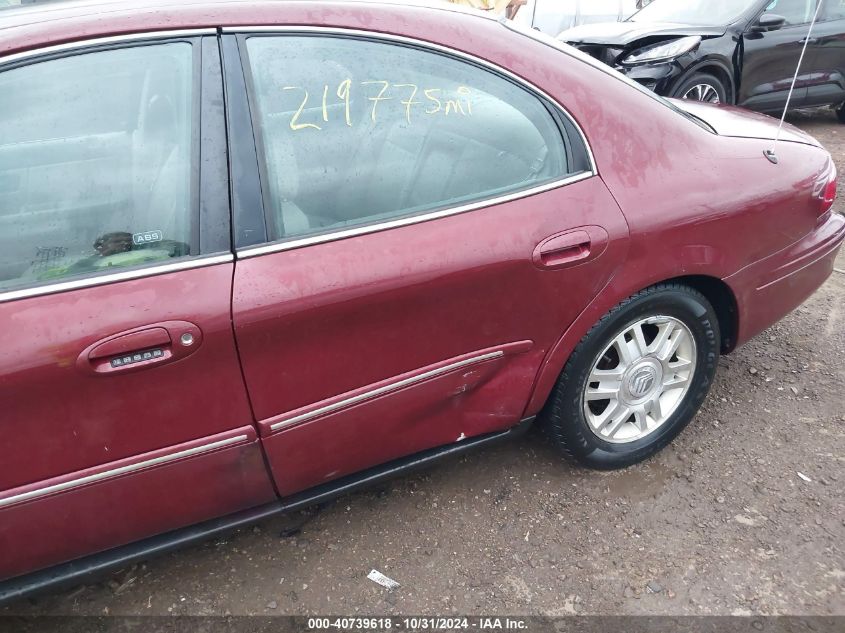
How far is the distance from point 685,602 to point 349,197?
155cm

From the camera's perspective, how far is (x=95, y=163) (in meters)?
1.55

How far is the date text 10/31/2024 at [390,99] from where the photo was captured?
168 cm

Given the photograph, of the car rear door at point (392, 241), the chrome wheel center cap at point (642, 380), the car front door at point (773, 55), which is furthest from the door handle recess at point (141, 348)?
the car front door at point (773, 55)

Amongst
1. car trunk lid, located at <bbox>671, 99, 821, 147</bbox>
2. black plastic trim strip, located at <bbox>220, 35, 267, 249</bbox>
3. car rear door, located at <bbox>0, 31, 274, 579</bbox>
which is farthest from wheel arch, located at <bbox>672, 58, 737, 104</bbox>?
car rear door, located at <bbox>0, 31, 274, 579</bbox>

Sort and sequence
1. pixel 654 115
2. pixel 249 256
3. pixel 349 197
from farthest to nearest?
pixel 654 115
pixel 349 197
pixel 249 256

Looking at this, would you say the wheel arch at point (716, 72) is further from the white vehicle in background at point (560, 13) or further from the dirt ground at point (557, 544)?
the white vehicle in background at point (560, 13)

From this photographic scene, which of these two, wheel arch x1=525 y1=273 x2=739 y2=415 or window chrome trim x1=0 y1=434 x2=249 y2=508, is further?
wheel arch x1=525 y1=273 x2=739 y2=415

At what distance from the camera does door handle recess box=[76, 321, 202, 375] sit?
145 cm

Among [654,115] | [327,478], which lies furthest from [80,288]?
[654,115]

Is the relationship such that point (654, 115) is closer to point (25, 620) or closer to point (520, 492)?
point (520, 492)

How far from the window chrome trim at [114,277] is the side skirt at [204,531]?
720 millimetres

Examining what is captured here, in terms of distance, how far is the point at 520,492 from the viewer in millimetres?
2334

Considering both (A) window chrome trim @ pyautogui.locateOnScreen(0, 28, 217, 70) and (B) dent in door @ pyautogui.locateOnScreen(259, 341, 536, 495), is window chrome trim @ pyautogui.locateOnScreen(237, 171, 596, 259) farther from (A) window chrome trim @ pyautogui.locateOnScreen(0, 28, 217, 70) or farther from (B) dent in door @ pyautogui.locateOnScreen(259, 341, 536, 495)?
(A) window chrome trim @ pyautogui.locateOnScreen(0, 28, 217, 70)

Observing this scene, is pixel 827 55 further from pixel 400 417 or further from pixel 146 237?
pixel 146 237
